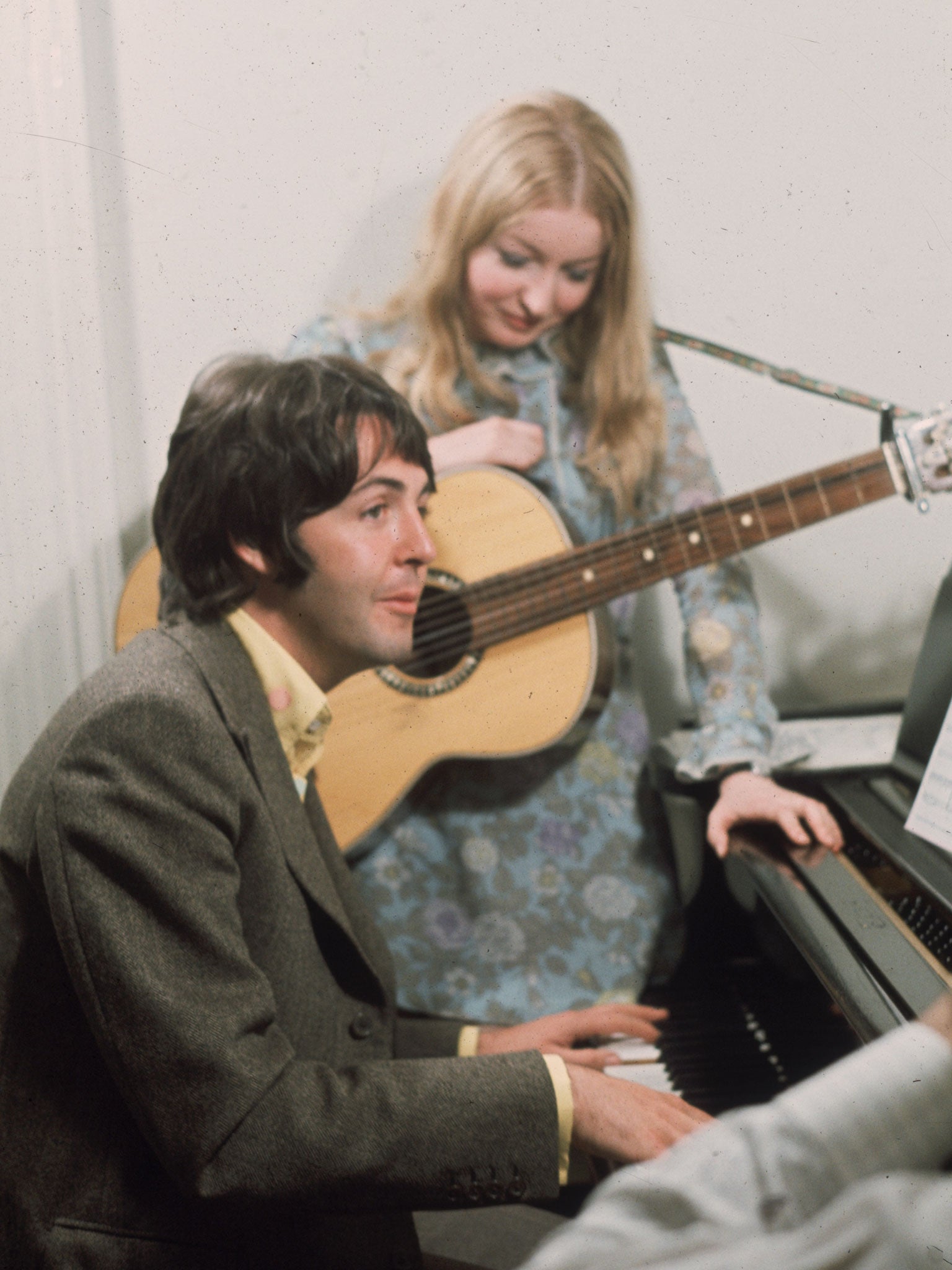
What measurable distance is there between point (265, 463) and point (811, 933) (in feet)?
2.42

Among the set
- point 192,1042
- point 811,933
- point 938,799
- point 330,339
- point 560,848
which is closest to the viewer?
point 192,1042

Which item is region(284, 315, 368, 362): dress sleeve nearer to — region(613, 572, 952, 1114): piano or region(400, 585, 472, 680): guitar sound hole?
region(400, 585, 472, 680): guitar sound hole

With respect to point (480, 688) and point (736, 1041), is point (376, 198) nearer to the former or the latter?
point (480, 688)

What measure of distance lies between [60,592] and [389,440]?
48 centimetres

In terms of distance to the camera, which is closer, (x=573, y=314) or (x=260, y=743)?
(x=260, y=743)

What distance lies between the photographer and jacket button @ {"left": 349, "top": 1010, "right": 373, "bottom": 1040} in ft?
3.55

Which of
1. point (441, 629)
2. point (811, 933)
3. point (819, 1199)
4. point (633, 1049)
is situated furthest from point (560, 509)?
point (819, 1199)

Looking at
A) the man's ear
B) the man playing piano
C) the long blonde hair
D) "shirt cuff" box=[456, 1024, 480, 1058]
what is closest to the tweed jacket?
the man playing piano

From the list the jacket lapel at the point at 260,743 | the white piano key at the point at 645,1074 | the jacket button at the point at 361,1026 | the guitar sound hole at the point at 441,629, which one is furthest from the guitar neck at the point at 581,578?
the white piano key at the point at 645,1074

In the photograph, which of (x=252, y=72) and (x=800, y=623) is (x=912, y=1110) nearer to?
(x=800, y=623)

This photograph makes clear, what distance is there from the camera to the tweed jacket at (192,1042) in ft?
2.71

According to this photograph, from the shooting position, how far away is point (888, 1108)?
0.68 m

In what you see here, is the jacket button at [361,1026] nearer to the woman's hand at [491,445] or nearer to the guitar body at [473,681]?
the guitar body at [473,681]

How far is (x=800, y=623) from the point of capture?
1371 mm
